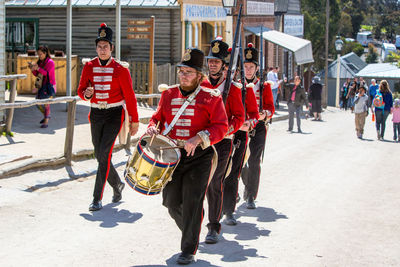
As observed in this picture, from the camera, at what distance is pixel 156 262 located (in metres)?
6.28

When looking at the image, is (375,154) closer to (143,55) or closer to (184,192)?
(184,192)

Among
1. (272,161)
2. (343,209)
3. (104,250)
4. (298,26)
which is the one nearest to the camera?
(104,250)

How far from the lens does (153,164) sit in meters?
5.95

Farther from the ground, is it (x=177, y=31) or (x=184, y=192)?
(x=177, y=31)

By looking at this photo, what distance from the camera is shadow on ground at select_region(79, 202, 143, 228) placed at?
25.8 feet

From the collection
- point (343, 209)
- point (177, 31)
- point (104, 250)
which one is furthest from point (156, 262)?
point (177, 31)

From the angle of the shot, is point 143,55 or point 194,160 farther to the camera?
point 143,55

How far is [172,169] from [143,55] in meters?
20.6

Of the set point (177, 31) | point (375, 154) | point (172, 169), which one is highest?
point (177, 31)

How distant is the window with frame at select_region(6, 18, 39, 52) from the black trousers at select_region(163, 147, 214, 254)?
21.6 metres

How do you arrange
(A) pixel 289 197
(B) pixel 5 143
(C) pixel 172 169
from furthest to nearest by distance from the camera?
1. (B) pixel 5 143
2. (A) pixel 289 197
3. (C) pixel 172 169

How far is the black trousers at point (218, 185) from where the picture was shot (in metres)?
7.08

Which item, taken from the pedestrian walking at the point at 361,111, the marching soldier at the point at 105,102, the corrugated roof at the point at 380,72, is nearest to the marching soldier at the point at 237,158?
the marching soldier at the point at 105,102

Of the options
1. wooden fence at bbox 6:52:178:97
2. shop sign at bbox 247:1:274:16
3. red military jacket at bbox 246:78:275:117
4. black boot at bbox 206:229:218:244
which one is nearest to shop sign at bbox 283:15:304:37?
shop sign at bbox 247:1:274:16
